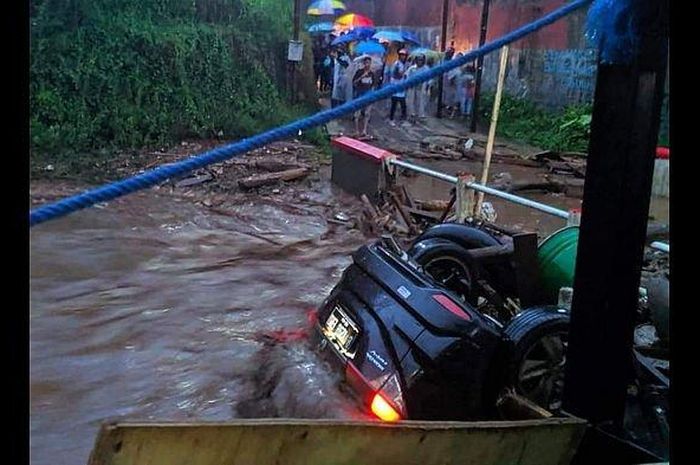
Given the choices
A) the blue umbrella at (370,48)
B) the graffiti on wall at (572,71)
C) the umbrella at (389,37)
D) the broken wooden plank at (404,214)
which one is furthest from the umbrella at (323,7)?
the broken wooden plank at (404,214)

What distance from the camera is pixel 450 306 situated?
11.9 feet

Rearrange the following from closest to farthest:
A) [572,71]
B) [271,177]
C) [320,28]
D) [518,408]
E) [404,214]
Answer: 1. [518,408]
2. [404,214]
3. [271,177]
4. [572,71]
5. [320,28]

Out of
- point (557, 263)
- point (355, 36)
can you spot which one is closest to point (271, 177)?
point (557, 263)

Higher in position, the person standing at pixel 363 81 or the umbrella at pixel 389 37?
the umbrella at pixel 389 37

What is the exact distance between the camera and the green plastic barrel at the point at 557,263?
4.93m

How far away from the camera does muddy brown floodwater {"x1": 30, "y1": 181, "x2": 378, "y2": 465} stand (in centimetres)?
492

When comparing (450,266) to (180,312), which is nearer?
(450,266)

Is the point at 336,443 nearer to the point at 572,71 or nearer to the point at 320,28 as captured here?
the point at 572,71

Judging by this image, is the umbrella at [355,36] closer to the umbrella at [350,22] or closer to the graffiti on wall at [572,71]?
the umbrella at [350,22]

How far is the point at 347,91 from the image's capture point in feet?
61.8

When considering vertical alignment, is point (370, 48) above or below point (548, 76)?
above

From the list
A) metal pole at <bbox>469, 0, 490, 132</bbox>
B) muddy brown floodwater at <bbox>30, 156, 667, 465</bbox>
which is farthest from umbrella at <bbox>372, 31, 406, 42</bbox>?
muddy brown floodwater at <bbox>30, 156, 667, 465</bbox>

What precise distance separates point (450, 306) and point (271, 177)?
30.9ft

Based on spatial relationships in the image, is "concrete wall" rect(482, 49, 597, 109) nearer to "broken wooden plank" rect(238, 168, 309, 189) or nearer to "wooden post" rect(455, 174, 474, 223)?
"broken wooden plank" rect(238, 168, 309, 189)
